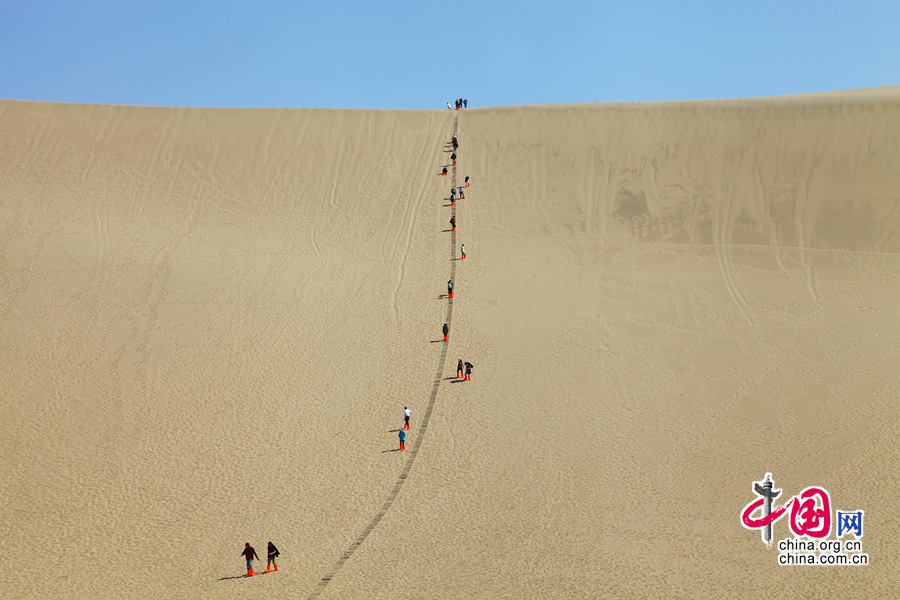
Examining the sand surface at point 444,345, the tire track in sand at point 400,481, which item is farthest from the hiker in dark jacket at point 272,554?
the tire track in sand at point 400,481

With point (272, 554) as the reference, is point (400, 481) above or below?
above

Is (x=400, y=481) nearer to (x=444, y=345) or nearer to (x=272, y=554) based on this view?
(x=272, y=554)

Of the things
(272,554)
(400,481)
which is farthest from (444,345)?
(272,554)

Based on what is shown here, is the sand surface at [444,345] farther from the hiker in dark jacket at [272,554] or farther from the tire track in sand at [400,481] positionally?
the hiker in dark jacket at [272,554]

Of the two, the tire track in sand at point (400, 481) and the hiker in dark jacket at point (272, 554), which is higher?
the tire track in sand at point (400, 481)

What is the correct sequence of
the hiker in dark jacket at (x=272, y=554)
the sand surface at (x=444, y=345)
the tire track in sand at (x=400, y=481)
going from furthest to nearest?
the sand surface at (x=444, y=345) → the hiker in dark jacket at (x=272, y=554) → the tire track in sand at (x=400, y=481)

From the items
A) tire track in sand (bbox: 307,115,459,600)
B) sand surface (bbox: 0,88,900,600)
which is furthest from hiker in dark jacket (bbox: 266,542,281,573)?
tire track in sand (bbox: 307,115,459,600)

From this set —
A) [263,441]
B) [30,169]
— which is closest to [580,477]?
[263,441]

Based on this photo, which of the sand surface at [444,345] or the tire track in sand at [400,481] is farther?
the sand surface at [444,345]

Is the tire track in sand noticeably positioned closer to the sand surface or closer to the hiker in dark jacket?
the sand surface
